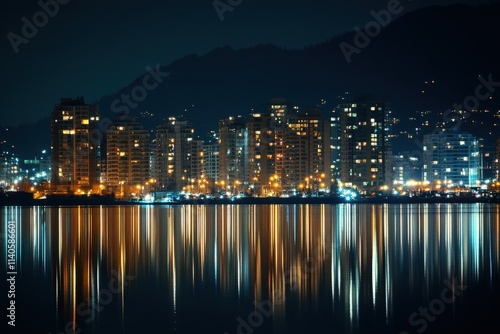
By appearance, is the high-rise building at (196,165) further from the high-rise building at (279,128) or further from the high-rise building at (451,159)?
the high-rise building at (451,159)

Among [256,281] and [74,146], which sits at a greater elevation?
[74,146]

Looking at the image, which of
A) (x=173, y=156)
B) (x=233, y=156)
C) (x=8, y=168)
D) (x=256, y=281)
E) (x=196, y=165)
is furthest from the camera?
(x=8, y=168)

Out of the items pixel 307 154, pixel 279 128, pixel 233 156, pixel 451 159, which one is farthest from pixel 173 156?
pixel 451 159

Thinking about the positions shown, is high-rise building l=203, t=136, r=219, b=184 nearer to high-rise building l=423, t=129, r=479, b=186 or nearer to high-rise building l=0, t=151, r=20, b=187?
high-rise building l=0, t=151, r=20, b=187

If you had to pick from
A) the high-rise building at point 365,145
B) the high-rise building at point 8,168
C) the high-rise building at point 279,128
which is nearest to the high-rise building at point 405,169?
the high-rise building at point 365,145

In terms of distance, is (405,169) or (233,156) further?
(405,169)

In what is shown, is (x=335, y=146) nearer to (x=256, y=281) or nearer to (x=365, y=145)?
(x=365, y=145)
